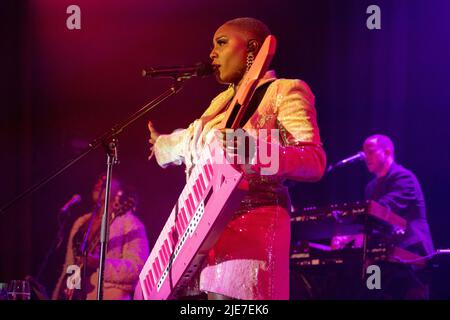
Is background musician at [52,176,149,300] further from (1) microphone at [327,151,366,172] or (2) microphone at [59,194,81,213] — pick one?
(1) microphone at [327,151,366,172]

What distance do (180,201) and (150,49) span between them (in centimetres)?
435

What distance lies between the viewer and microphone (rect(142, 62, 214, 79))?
11.5 feet

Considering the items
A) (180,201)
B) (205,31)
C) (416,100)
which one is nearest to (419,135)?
(416,100)

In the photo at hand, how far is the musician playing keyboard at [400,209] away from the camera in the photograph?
579 centimetres

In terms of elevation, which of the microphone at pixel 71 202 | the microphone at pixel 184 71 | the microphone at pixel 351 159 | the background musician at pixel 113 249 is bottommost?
the background musician at pixel 113 249

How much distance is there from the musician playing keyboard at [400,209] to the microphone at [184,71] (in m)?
2.88

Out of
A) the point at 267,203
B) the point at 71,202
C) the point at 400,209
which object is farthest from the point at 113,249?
the point at 267,203

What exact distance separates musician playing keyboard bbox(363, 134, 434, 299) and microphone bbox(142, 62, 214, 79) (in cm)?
288

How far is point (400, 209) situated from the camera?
6.29 m

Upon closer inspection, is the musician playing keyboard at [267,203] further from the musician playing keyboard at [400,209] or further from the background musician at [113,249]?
the background musician at [113,249]

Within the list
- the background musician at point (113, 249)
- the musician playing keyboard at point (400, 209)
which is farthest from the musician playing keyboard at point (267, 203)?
the background musician at point (113, 249)

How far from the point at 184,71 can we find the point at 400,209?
3342mm

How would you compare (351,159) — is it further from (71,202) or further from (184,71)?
(184,71)
